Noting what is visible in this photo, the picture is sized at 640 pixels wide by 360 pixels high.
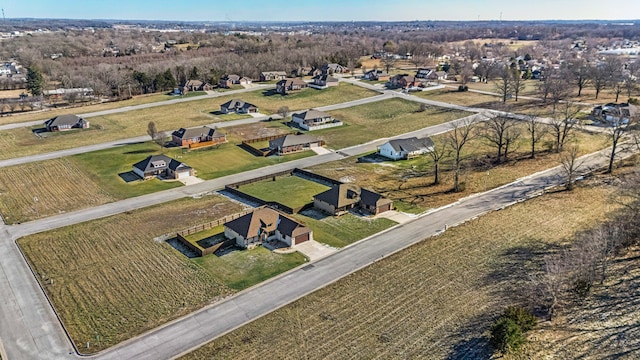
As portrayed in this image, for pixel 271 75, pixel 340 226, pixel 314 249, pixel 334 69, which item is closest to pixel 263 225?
pixel 314 249

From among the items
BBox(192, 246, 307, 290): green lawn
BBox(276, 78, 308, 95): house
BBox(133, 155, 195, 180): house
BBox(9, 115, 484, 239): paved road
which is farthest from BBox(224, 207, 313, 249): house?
BBox(276, 78, 308, 95): house

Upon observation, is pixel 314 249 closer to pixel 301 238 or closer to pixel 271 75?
pixel 301 238

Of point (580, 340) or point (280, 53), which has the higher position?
point (280, 53)

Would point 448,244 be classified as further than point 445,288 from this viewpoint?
Yes

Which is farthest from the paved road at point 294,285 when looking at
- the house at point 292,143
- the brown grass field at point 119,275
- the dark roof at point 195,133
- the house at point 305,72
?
the house at point 305,72

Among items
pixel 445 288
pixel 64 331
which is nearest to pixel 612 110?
pixel 445 288

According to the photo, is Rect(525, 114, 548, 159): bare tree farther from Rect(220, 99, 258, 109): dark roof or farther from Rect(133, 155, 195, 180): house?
Rect(220, 99, 258, 109): dark roof

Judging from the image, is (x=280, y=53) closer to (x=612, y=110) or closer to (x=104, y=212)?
(x=612, y=110)

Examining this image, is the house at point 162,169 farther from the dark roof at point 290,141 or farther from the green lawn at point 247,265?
the green lawn at point 247,265
